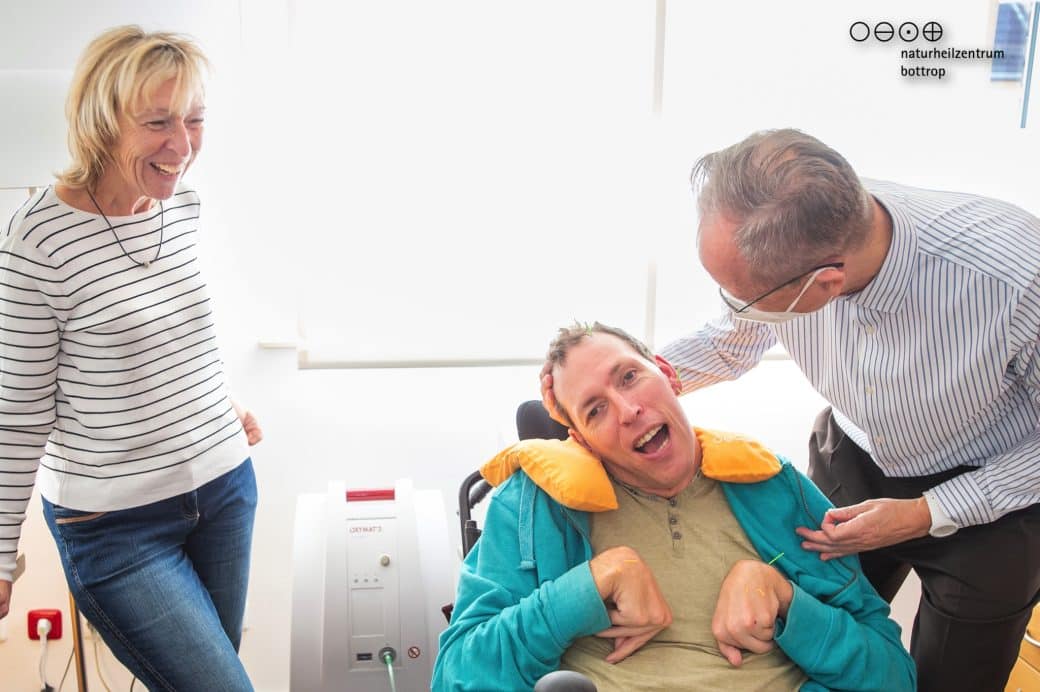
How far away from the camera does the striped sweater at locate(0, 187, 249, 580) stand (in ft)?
5.61

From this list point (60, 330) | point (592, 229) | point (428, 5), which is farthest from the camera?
point (592, 229)

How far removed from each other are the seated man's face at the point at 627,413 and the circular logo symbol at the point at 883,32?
1.86 meters

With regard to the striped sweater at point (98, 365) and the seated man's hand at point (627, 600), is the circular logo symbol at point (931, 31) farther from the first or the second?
the striped sweater at point (98, 365)

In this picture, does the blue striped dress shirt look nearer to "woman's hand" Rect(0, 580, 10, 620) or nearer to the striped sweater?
the striped sweater

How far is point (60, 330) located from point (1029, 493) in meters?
1.70

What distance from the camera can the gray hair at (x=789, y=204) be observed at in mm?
1588

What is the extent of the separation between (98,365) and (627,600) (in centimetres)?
100

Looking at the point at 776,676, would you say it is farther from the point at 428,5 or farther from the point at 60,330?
the point at 428,5

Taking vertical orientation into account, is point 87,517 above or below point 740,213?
below

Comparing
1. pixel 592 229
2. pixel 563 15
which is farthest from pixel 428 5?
pixel 592 229

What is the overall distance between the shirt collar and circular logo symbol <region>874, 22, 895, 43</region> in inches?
64.0

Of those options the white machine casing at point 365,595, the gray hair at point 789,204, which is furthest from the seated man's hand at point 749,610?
the white machine casing at point 365,595

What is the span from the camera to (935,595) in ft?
6.15

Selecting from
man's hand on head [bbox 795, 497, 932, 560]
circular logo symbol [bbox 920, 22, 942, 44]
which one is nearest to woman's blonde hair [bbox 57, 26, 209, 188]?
man's hand on head [bbox 795, 497, 932, 560]
